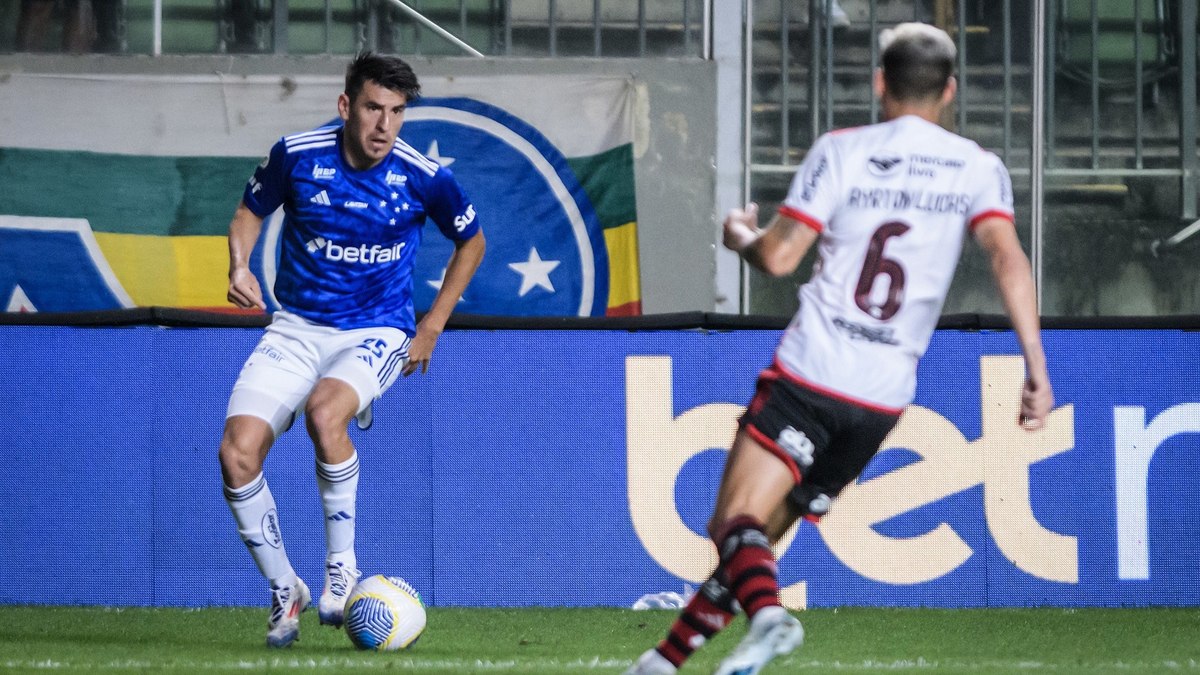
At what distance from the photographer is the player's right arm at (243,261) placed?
5.59 meters

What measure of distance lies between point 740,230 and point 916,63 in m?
0.61

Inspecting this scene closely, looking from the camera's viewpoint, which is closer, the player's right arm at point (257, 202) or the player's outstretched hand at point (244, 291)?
the player's outstretched hand at point (244, 291)

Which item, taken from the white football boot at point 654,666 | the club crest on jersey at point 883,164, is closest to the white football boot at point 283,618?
the white football boot at point 654,666

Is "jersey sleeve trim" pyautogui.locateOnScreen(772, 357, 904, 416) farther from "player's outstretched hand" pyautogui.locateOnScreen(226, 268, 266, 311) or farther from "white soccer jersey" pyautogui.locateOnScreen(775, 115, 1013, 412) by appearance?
"player's outstretched hand" pyautogui.locateOnScreen(226, 268, 266, 311)

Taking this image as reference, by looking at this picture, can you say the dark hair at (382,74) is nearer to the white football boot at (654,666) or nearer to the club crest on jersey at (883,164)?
the club crest on jersey at (883,164)

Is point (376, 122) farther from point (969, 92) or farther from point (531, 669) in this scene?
point (969, 92)

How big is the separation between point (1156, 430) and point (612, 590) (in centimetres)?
254

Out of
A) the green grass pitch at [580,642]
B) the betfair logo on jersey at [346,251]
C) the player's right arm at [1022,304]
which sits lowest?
the green grass pitch at [580,642]

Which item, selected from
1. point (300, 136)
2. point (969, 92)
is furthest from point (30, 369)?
point (969, 92)

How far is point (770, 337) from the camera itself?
288 inches

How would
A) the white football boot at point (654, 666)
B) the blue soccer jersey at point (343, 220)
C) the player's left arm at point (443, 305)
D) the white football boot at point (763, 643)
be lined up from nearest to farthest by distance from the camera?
the white football boot at point (763, 643)
the white football boot at point (654, 666)
the blue soccer jersey at point (343, 220)
the player's left arm at point (443, 305)

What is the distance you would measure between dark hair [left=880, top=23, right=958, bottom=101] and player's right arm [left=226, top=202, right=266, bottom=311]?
2483 mm

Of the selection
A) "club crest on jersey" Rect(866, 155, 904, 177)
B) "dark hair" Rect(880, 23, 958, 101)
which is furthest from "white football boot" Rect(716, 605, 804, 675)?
"dark hair" Rect(880, 23, 958, 101)

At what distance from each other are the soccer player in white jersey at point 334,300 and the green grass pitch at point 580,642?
419 mm
